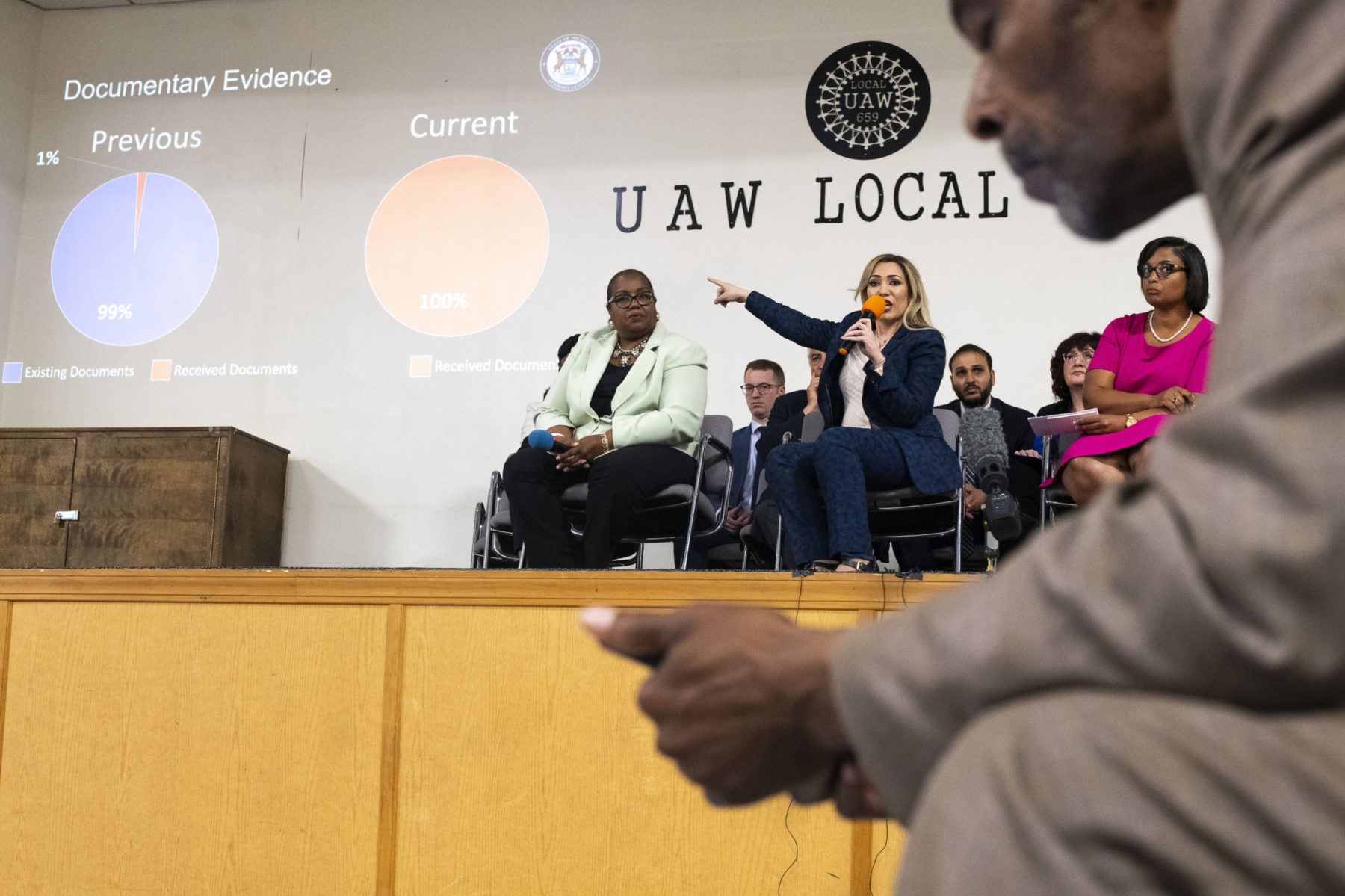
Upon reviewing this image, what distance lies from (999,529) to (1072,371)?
1259 mm

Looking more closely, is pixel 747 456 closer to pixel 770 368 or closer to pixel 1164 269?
pixel 770 368

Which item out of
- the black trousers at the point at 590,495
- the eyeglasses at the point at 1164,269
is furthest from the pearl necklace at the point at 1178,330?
the black trousers at the point at 590,495

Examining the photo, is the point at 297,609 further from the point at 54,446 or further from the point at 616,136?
the point at 616,136

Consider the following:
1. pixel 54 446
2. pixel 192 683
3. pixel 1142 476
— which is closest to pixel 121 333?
pixel 54 446

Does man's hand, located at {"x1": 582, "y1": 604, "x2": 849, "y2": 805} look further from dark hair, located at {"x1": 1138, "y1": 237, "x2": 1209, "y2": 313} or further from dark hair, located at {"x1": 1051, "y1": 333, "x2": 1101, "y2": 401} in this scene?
dark hair, located at {"x1": 1051, "y1": 333, "x2": 1101, "y2": 401}

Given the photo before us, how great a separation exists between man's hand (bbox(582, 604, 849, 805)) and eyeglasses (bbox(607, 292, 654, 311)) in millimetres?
3552

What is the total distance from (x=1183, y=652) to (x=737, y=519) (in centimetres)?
402

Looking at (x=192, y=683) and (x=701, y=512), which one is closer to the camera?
(x=192, y=683)

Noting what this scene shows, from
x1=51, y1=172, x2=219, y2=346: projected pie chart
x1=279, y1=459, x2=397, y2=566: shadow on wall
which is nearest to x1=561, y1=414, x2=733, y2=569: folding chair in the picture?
x1=279, y1=459, x2=397, y2=566: shadow on wall

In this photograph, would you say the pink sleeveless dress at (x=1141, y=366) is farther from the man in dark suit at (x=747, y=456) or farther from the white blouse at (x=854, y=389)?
the man in dark suit at (x=747, y=456)

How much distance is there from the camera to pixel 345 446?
5660 mm

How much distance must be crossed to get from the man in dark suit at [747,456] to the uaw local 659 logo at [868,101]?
1.14 m

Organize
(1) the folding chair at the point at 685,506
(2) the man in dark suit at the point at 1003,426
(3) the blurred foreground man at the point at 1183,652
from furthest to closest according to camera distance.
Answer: (2) the man in dark suit at the point at 1003,426, (1) the folding chair at the point at 685,506, (3) the blurred foreground man at the point at 1183,652

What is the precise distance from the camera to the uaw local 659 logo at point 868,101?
553 centimetres
